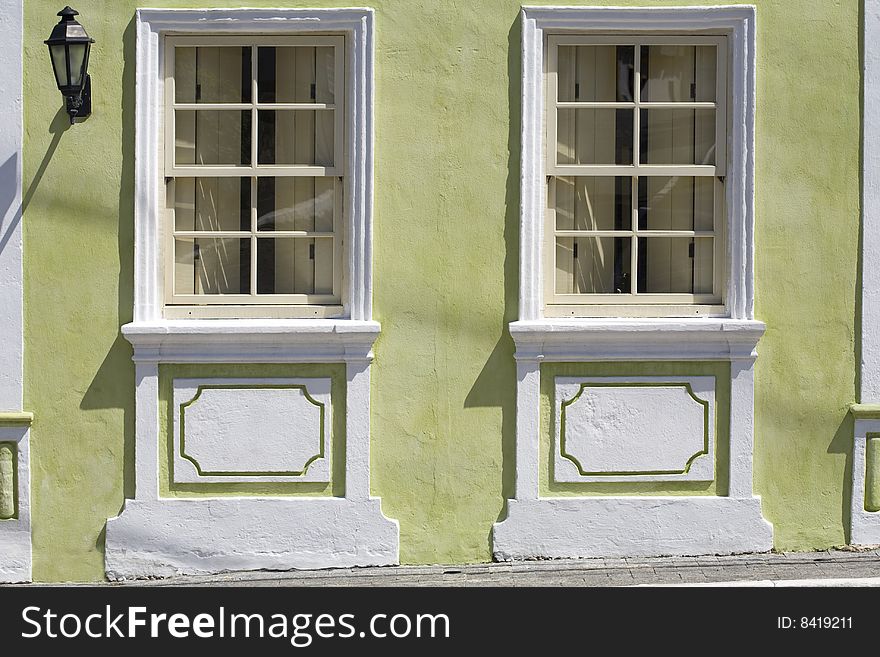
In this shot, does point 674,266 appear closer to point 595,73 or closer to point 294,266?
point 595,73

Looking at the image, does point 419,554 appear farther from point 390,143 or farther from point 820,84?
point 820,84

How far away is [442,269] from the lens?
7.27 m

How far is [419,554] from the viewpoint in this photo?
732cm

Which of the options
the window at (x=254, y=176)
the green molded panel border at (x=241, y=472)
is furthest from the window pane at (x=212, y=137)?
the green molded panel border at (x=241, y=472)

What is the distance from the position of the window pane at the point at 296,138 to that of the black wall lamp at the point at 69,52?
107 cm

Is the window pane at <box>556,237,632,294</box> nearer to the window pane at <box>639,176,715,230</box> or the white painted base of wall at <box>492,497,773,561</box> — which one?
the window pane at <box>639,176,715,230</box>

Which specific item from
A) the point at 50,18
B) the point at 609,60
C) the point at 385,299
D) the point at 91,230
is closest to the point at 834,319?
the point at 609,60

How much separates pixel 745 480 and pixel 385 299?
8.00 feet

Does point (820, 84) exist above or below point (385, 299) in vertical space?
above

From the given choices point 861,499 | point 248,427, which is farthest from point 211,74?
point 861,499

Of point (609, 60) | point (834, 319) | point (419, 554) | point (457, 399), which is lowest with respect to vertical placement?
point (419, 554)

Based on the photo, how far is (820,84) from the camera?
732cm

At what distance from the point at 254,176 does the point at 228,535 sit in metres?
2.17

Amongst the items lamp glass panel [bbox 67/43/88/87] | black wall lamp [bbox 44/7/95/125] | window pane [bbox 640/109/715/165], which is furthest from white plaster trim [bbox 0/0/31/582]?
window pane [bbox 640/109/715/165]
